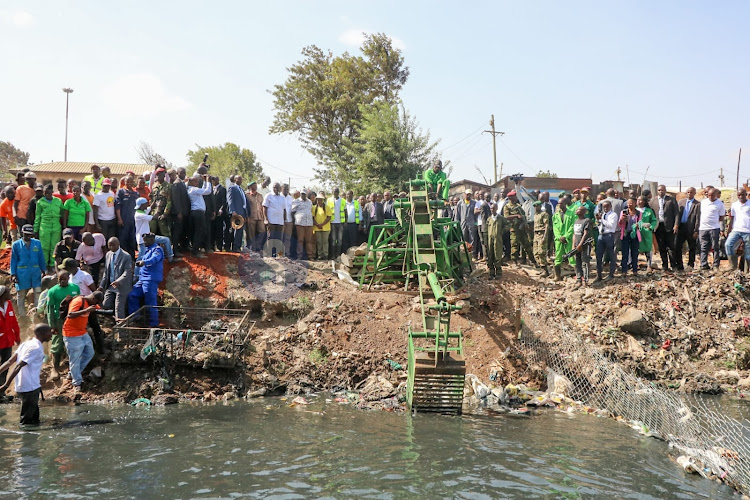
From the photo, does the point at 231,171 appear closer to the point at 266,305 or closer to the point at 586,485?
the point at 266,305

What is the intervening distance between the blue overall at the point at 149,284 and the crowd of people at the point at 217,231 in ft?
0.06

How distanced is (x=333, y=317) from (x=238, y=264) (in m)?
2.67

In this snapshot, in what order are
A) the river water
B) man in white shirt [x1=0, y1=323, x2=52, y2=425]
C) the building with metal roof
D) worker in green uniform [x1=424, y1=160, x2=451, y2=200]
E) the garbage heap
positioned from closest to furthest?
the river water < man in white shirt [x1=0, y1=323, x2=52, y2=425] < the garbage heap < worker in green uniform [x1=424, y1=160, x2=451, y2=200] < the building with metal roof

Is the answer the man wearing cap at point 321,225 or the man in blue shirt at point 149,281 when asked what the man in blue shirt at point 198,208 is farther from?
the man wearing cap at point 321,225

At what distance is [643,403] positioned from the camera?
931cm

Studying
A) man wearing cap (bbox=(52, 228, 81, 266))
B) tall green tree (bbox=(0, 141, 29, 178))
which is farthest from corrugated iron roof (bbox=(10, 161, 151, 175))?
man wearing cap (bbox=(52, 228, 81, 266))

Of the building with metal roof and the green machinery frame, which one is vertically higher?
the building with metal roof

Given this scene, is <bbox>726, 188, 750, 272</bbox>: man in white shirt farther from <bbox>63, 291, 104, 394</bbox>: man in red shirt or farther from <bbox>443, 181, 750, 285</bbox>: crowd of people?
<bbox>63, 291, 104, 394</bbox>: man in red shirt

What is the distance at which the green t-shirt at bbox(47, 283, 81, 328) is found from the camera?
32.7 ft

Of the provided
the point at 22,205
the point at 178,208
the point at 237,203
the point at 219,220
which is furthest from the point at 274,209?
the point at 22,205

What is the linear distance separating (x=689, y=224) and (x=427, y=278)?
7288mm

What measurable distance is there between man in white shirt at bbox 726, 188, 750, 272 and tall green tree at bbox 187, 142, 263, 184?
32.8m

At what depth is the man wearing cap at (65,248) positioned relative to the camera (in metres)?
11.3

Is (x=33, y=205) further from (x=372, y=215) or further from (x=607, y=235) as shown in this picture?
(x=607, y=235)
